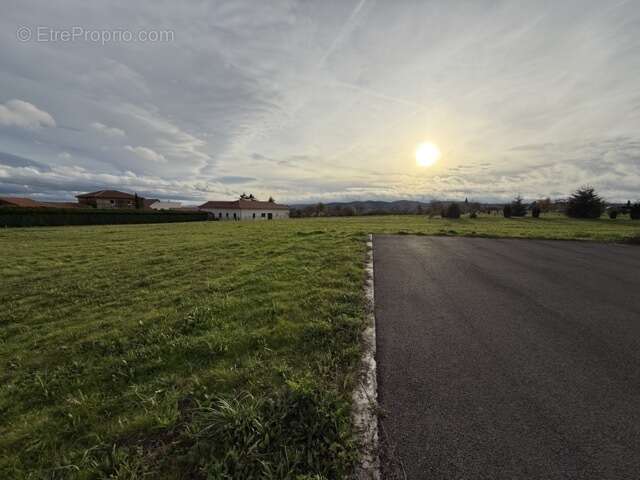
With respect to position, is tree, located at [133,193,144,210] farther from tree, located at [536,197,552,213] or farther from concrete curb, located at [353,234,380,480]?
tree, located at [536,197,552,213]

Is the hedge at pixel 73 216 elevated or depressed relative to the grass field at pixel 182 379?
elevated

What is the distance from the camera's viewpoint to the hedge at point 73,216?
97.8ft

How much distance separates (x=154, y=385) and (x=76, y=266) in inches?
358

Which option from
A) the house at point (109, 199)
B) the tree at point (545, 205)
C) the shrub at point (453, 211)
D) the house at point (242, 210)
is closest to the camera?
the shrub at point (453, 211)

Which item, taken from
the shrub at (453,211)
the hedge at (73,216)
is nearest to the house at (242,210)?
the hedge at (73,216)

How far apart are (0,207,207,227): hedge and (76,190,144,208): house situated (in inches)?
1078

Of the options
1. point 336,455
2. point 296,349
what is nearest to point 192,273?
point 296,349

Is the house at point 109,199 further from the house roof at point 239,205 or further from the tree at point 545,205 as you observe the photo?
the tree at point 545,205

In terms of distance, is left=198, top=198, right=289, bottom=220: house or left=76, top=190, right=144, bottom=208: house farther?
left=198, top=198, right=289, bottom=220: house

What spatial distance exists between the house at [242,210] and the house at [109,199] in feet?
56.7

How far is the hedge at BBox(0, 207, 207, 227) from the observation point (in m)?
29.8

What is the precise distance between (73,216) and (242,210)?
39763 millimetres

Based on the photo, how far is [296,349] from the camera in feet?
10.2

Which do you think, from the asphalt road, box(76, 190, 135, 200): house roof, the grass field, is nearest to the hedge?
box(76, 190, 135, 200): house roof
